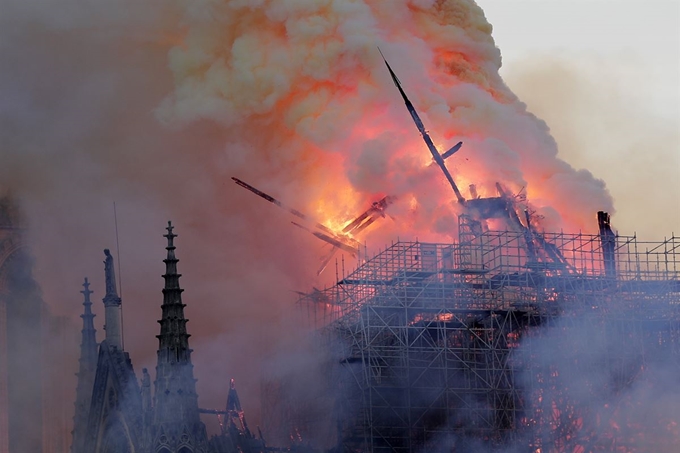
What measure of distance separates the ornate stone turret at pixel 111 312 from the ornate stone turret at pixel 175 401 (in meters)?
4.47

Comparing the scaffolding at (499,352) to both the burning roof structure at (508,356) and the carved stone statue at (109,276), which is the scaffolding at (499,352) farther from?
the carved stone statue at (109,276)

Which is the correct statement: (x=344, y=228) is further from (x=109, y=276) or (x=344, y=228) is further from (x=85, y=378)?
(x=85, y=378)

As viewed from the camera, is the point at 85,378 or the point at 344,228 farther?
the point at 344,228

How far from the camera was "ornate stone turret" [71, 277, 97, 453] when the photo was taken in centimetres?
8312

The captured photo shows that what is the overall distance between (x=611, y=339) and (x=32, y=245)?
25.6 metres

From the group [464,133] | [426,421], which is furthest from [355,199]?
[426,421]

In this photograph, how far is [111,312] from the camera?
272ft

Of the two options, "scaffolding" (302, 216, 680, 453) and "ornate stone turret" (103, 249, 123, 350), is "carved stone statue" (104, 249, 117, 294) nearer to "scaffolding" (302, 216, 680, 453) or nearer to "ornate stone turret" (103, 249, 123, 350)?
"ornate stone turret" (103, 249, 123, 350)

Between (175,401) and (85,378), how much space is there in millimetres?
7620

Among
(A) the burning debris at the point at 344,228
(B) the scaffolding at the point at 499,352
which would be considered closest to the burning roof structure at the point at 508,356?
(B) the scaffolding at the point at 499,352

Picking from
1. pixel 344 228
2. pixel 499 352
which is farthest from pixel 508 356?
pixel 344 228

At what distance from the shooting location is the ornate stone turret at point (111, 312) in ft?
270

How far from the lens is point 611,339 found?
3381 inches

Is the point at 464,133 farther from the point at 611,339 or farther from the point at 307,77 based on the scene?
the point at 611,339
